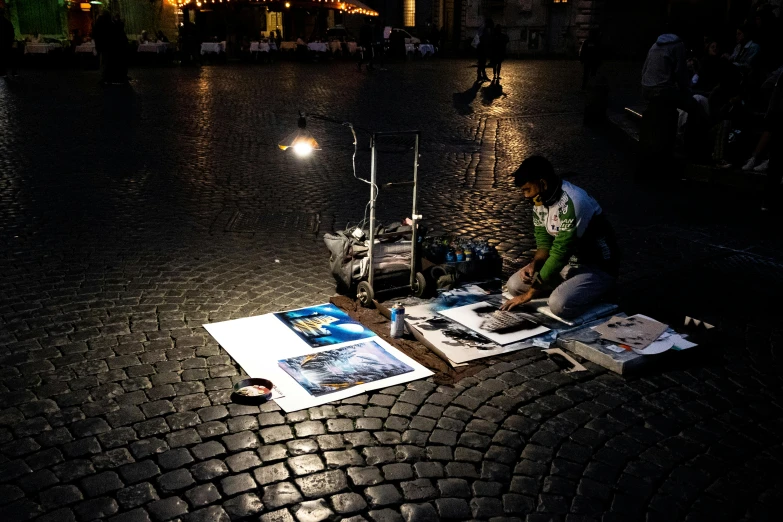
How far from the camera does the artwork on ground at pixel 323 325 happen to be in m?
4.23

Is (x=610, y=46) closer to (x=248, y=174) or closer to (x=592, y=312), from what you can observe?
(x=248, y=174)

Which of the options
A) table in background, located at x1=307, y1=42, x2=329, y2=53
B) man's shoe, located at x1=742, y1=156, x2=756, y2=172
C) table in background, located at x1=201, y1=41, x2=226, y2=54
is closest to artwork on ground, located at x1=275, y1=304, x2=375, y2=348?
man's shoe, located at x1=742, y1=156, x2=756, y2=172

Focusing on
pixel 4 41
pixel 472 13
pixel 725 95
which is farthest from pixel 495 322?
pixel 472 13

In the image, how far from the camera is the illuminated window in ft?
149

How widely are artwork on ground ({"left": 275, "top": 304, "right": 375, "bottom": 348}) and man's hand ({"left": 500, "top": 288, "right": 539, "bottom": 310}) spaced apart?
90 cm

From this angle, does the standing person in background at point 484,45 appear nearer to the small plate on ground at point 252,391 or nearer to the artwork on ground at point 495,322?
the artwork on ground at point 495,322

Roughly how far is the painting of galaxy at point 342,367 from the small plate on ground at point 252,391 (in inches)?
7.6

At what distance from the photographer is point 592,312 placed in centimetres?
456

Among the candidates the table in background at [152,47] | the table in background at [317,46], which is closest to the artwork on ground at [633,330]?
the table in background at [152,47]

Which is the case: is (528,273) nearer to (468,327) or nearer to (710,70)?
(468,327)

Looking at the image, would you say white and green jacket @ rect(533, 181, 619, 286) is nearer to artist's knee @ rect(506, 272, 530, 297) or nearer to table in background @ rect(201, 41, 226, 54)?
artist's knee @ rect(506, 272, 530, 297)

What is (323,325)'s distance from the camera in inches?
174

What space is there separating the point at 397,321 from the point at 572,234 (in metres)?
1.22

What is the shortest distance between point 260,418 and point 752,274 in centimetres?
414
